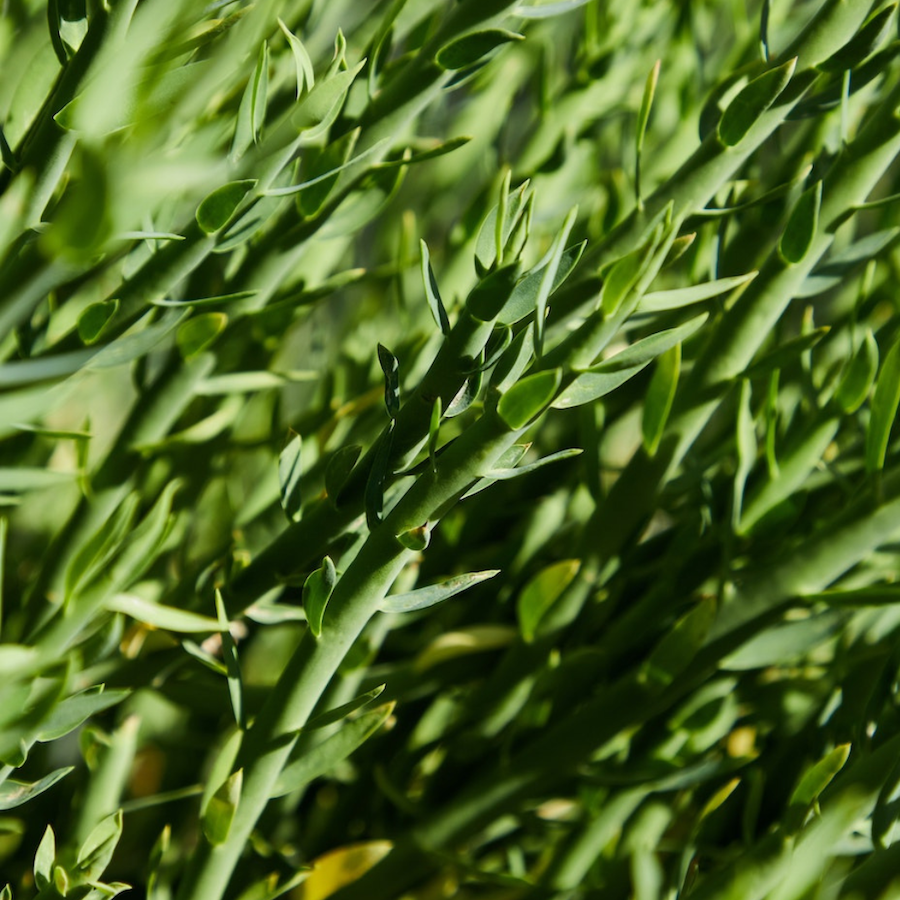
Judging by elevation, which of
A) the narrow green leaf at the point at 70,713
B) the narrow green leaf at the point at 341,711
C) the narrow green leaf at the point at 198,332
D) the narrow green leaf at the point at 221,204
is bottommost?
the narrow green leaf at the point at 341,711

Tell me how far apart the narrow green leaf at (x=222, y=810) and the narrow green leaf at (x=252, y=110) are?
10 cm

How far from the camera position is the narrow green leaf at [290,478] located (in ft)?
0.54

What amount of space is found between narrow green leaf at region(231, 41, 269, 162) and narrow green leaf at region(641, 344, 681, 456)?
0.29ft

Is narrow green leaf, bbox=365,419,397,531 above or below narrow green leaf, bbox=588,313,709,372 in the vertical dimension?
below

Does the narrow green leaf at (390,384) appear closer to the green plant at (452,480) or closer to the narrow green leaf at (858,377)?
the green plant at (452,480)

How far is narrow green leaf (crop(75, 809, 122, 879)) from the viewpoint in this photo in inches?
6.2

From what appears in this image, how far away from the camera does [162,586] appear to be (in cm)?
23

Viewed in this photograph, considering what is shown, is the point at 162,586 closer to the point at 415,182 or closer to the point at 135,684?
the point at 135,684

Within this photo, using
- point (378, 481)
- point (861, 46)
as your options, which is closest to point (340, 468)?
point (378, 481)

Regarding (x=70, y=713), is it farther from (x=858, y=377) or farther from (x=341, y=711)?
(x=858, y=377)

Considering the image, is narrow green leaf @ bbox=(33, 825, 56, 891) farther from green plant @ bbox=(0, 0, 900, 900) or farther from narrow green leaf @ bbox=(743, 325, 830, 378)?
narrow green leaf @ bbox=(743, 325, 830, 378)

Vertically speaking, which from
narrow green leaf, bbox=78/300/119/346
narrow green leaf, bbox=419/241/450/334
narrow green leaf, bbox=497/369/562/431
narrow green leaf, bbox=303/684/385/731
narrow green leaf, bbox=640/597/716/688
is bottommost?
narrow green leaf, bbox=640/597/716/688

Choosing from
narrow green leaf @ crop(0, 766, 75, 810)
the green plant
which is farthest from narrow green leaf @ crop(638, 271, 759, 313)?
narrow green leaf @ crop(0, 766, 75, 810)

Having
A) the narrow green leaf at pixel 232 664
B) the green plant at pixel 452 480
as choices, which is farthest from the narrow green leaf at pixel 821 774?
the narrow green leaf at pixel 232 664
